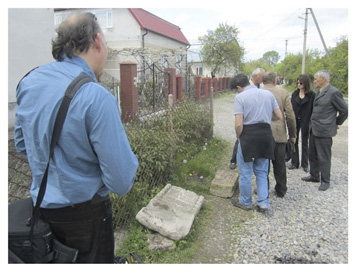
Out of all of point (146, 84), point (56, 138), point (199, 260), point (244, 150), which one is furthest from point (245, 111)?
point (146, 84)

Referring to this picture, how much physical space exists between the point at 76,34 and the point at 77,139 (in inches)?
21.6

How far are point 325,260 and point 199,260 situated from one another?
1284mm

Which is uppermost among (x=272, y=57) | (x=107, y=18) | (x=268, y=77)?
(x=272, y=57)

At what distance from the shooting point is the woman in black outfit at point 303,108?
536 centimetres

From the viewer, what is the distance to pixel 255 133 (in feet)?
12.1

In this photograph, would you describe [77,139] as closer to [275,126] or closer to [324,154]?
[275,126]

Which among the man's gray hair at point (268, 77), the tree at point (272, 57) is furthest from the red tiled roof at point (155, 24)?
the tree at point (272, 57)

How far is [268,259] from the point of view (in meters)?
2.91

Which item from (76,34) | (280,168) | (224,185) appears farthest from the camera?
(224,185)

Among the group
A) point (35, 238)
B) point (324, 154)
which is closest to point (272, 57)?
point (324, 154)

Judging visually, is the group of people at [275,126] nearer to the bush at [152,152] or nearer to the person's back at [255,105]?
the person's back at [255,105]

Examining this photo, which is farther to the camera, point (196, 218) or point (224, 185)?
point (224, 185)

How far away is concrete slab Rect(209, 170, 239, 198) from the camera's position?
171 inches

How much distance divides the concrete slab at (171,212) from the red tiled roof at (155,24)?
16646 mm
